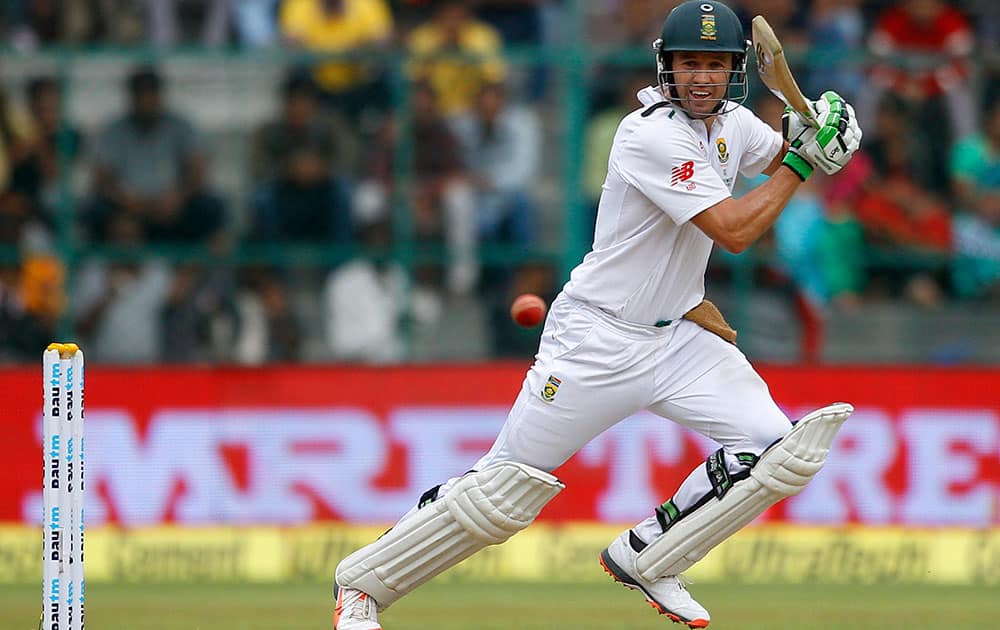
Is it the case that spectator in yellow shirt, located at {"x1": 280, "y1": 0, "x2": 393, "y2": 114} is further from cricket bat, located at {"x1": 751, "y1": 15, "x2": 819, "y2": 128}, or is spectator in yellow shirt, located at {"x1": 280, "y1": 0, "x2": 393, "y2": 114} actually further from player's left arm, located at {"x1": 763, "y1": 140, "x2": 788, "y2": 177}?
cricket bat, located at {"x1": 751, "y1": 15, "x2": 819, "y2": 128}

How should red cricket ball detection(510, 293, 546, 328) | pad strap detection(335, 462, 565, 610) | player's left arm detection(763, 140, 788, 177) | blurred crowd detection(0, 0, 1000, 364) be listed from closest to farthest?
1. pad strap detection(335, 462, 565, 610)
2. red cricket ball detection(510, 293, 546, 328)
3. player's left arm detection(763, 140, 788, 177)
4. blurred crowd detection(0, 0, 1000, 364)

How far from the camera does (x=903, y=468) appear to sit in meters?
9.38

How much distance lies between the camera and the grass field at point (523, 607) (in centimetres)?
681

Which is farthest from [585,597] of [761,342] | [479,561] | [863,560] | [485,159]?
[485,159]

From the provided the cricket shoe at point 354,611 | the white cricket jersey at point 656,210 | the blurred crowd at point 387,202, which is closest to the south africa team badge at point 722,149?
the white cricket jersey at point 656,210

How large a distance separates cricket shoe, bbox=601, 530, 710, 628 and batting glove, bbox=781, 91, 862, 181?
4.48ft

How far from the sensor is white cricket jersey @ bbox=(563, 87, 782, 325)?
18.0 feet

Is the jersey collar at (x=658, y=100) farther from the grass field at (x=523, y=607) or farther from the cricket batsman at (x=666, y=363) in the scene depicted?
the grass field at (x=523, y=607)

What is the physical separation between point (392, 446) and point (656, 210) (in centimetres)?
408

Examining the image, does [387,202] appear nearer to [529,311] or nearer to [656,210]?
[529,311]

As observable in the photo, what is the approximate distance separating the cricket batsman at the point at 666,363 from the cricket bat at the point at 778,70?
4 cm

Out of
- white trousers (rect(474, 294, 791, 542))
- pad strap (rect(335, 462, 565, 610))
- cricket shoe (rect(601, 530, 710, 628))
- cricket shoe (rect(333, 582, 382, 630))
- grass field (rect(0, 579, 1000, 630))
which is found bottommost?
grass field (rect(0, 579, 1000, 630))

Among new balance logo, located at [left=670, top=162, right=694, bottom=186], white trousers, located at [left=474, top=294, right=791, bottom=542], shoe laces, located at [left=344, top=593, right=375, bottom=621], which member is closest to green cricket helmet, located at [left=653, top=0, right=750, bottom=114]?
new balance logo, located at [left=670, top=162, right=694, bottom=186]

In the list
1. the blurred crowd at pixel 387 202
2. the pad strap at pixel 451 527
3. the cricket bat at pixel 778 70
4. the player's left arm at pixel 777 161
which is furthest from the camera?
the blurred crowd at pixel 387 202
